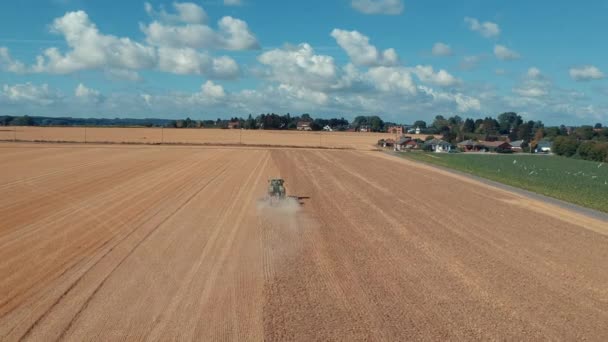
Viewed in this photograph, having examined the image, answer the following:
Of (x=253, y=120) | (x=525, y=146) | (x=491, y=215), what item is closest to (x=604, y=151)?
(x=525, y=146)

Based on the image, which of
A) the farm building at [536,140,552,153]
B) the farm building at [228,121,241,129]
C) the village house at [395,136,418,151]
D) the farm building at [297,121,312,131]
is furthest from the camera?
the farm building at [297,121,312,131]

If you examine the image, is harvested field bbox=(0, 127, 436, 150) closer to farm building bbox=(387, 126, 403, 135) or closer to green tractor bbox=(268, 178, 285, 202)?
farm building bbox=(387, 126, 403, 135)

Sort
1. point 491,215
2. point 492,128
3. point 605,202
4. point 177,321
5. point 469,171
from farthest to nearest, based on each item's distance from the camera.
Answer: point 492,128 → point 469,171 → point 605,202 → point 491,215 → point 177,321

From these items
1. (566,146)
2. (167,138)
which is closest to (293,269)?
(566,146)

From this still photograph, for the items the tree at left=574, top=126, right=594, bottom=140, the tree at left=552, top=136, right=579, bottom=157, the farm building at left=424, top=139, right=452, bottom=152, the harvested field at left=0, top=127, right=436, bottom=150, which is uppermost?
the tree at left=574, top=126, right=594, bottom=140

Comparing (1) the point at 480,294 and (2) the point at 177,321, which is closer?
(2) the point at 177,321

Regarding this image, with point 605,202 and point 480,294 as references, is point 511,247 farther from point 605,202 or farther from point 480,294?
point 605,202

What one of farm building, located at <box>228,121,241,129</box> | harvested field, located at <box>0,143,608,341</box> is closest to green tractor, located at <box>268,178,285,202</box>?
harvested field, located at <box>0,143,608,341</box>

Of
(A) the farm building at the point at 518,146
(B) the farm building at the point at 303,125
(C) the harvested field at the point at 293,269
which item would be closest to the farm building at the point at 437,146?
(A) the farm building at the point at 518,146
